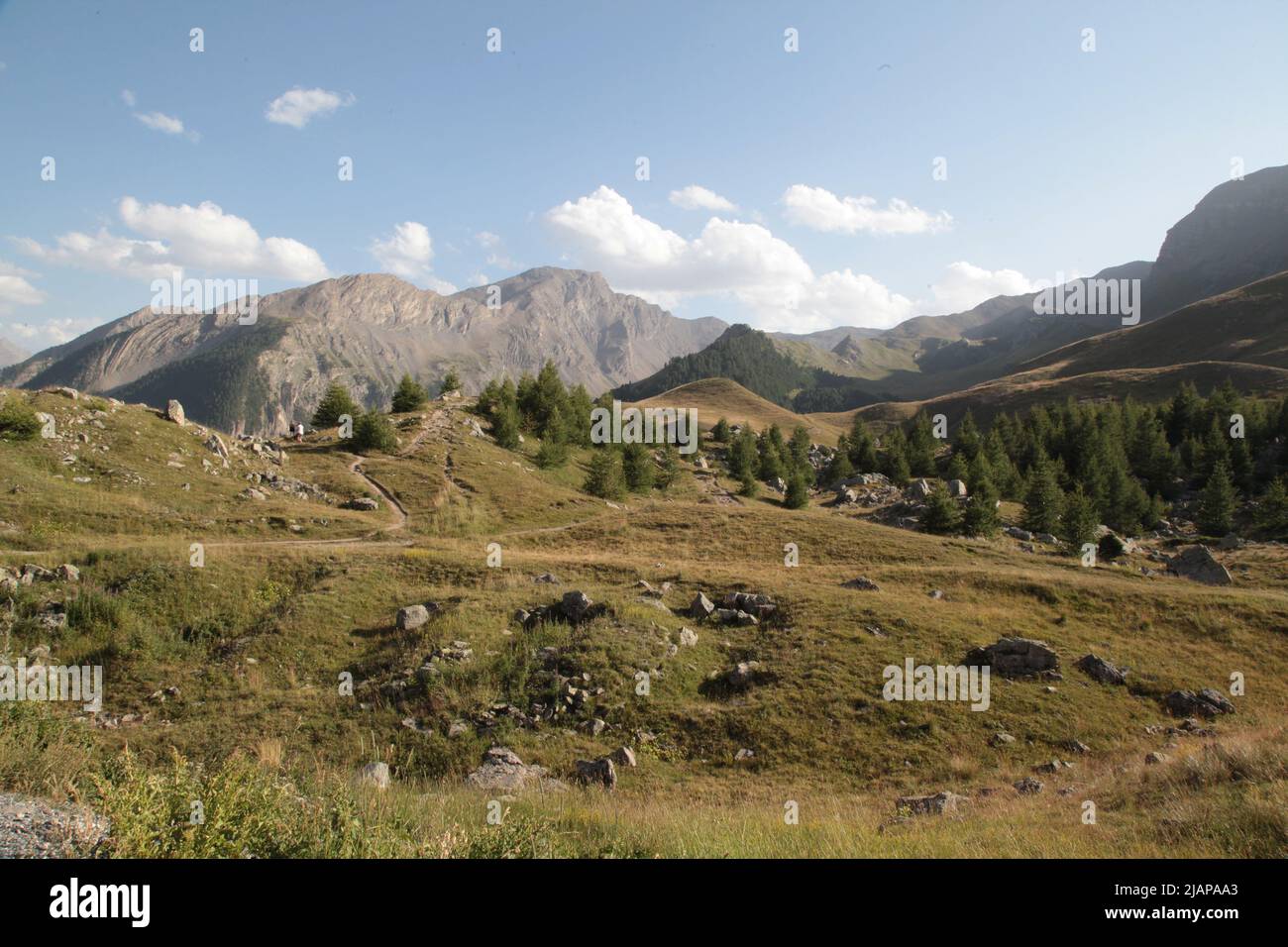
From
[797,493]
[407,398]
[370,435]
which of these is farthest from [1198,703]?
[407,398]

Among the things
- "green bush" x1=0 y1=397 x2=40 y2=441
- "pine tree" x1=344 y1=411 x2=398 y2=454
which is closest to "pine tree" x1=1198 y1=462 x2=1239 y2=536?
"pine tree" x1=344 y1=411 x2=398 y2=454

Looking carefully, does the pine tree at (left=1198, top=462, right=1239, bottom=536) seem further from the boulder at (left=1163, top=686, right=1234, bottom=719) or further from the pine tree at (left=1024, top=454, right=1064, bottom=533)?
the boulder at (left=1163, top=686, right=1234, bottom=719)

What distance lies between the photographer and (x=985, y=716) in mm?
17641

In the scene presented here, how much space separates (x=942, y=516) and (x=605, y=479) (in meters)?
34.3

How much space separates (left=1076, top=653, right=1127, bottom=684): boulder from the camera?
20125 millimetres

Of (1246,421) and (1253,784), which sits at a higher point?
(1246,421)

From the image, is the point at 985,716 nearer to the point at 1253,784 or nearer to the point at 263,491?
the point at 1253,784

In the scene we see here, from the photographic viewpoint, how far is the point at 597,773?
13805 mm

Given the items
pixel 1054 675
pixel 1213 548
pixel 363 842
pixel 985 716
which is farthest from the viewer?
pixel 1213 548

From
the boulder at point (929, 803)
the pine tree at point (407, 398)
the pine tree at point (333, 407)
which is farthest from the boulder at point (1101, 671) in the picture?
the pine tree at point (407, 398)

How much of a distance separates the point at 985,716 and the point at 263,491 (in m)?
Answer: 45.5

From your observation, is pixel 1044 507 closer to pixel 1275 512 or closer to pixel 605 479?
pixel 1275 512

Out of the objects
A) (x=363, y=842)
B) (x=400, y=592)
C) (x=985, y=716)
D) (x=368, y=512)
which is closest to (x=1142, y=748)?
(x=985, y=716)
